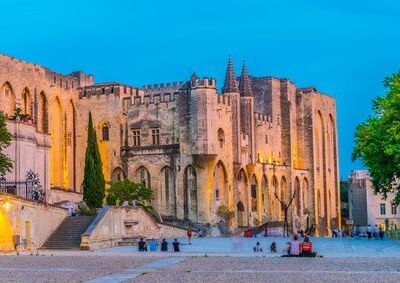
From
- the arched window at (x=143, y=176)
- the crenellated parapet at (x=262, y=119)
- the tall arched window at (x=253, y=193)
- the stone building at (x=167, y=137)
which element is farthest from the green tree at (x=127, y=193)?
the crenellated parapet at (x=262, y=119)

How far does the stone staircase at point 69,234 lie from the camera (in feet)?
171

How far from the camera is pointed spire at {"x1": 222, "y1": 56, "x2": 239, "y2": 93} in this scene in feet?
276

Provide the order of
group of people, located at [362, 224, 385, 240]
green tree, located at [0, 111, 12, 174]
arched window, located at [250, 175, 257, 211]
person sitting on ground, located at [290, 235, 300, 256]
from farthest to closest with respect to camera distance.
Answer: arched window, located at [250, 175, 257, 211] → group of people, located at [362, 224, 385, 240] → green tree, located at [0, 111, 12, 174] → person sitting on ground, located at [290, 235, 300, 256]

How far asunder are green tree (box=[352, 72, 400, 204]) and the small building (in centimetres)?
6092

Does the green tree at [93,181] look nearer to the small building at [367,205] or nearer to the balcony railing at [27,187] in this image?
the balcony railing at [27,187]

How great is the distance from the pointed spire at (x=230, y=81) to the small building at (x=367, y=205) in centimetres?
3460

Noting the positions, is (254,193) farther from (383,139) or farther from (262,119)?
(383,139)

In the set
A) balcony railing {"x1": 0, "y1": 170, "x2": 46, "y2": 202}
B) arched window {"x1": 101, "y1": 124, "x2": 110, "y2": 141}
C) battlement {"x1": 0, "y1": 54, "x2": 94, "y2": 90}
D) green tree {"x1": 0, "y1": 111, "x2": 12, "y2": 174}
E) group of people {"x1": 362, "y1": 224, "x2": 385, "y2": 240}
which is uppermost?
battlement {"x1": 0, "y1": 54, "x2": 94, "y2": 90}

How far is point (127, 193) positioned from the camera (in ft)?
239

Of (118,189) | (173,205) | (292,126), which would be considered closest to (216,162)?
(173,205)

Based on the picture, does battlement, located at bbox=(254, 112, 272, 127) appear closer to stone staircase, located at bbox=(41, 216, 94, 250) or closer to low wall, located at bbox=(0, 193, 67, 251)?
stone staircase, located at bbox=(41, 216, 94, 250)

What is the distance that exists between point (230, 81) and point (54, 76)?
16.3m

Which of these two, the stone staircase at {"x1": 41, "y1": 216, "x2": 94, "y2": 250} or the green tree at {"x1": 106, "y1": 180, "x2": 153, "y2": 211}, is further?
the green tree at {"x1": 106, "y1": 180, "x2": 153, "y2": 211}

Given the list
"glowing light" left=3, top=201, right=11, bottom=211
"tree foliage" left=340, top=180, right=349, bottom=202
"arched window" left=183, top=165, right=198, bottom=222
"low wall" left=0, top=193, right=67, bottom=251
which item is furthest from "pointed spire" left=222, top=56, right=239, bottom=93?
"tree foliage" left=340, top=180, right=349, bottom=202
